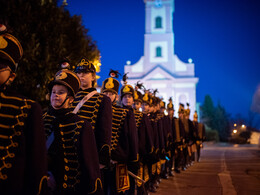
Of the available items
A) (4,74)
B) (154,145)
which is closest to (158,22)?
(154,145)

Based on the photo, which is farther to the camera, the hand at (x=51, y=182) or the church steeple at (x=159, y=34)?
the church steeple at (x=159, y=34)

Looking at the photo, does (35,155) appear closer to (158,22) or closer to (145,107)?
(145,107)

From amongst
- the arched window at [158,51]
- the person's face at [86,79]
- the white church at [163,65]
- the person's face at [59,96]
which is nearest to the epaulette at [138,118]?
the person's face at [86,79]

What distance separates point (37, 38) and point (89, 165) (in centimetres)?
959

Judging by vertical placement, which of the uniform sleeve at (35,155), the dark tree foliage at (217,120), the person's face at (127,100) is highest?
the dark tree foliage at (217,120)

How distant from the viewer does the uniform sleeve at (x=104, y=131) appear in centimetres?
363

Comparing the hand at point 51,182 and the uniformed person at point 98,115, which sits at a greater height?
the uniformed person at point 98,115

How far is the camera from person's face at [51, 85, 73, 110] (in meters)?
2.92

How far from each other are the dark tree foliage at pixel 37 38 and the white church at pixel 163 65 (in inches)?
1550

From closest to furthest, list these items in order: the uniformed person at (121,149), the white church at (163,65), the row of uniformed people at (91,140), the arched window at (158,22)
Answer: the row of uniformed people at (91,140) < the uniformed person at (121,149) < the white church at (163,65) < the arched window at (158,22)

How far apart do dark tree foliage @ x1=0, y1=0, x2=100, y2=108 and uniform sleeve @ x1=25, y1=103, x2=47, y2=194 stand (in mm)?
8382

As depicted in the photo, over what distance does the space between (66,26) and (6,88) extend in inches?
438

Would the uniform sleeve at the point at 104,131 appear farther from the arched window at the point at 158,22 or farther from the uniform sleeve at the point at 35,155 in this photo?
the arched window at the point at 158,22

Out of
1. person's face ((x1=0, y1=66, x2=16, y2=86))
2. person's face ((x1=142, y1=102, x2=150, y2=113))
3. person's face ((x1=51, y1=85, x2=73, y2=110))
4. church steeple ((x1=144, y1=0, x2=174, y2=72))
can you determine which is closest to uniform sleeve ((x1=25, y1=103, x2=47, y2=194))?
person's face ((x1=0, y1=66, x2=16, y2=86))
